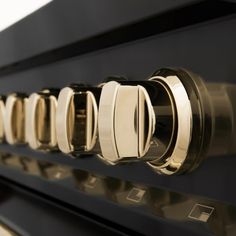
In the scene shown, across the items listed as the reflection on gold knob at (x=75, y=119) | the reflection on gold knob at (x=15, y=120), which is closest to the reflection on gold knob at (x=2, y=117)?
the reflection on gold knob at (x=15, y=120)

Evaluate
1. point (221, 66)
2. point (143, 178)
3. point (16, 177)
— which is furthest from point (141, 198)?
point (16, 177)

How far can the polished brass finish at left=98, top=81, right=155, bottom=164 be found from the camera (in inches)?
9.9

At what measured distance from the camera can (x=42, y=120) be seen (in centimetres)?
42

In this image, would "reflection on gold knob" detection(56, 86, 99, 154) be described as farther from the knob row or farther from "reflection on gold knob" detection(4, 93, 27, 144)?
"reflection on gold knob" detection(4, 93, 27, 144)

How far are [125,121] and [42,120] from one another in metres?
0.17

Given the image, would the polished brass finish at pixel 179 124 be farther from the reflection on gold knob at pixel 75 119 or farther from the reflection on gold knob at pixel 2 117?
the reflection on gold knob at pixel 2 117

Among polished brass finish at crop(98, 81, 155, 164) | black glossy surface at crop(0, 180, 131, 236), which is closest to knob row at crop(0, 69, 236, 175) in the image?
polished brass finish at crop(98, 81, 155, 164)

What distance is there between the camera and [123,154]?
0.27 meters

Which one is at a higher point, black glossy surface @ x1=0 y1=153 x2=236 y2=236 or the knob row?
the knob row

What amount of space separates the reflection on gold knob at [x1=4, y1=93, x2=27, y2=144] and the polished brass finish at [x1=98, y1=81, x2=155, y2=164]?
23 cm

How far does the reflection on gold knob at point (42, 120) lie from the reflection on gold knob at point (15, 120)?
0.07 m

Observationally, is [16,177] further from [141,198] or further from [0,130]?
[141,198]

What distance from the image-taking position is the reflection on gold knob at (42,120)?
408 mm

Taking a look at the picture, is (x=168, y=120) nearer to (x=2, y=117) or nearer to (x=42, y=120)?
(x=42, y=120)
